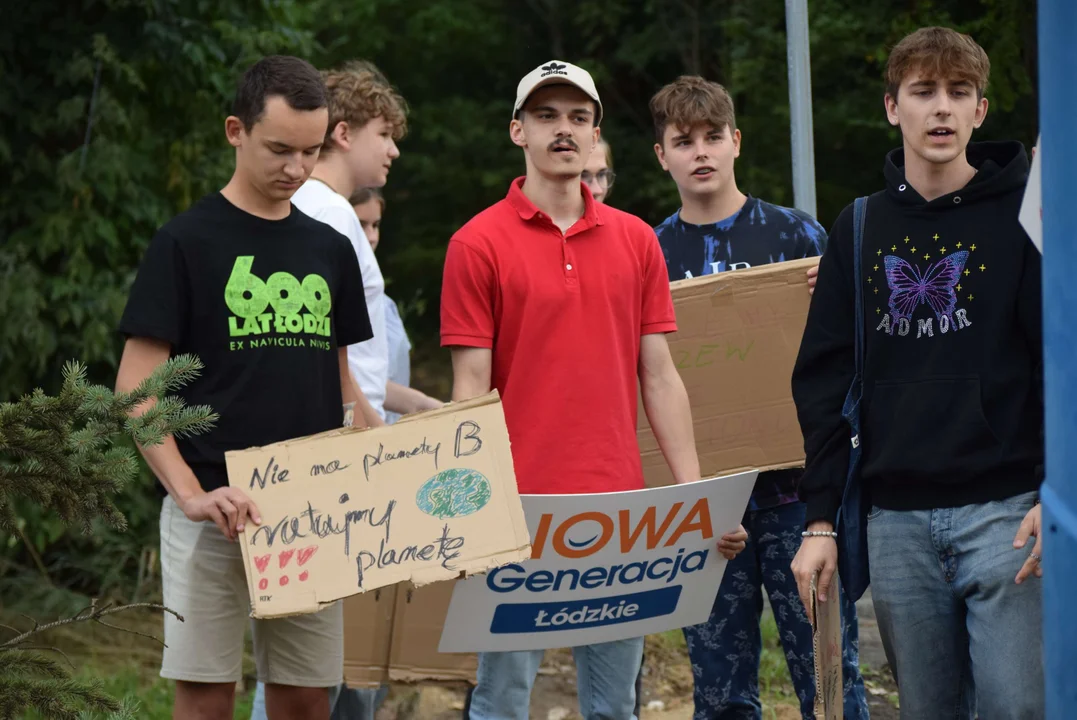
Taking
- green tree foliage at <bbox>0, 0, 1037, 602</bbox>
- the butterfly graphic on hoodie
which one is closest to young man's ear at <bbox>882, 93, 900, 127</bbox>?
the butterfly graphic on hoodie

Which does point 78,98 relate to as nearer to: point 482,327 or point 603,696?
point 482,327

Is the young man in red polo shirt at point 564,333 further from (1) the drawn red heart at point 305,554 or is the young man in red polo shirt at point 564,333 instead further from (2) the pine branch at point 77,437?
(2) the pine branch at point 77,437

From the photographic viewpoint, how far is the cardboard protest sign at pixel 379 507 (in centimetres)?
330

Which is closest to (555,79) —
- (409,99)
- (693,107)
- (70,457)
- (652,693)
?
(693,107)

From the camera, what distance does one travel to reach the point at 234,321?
11.8 feet

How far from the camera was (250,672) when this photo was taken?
254 inches

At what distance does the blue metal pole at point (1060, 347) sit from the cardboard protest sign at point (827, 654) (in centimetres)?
127

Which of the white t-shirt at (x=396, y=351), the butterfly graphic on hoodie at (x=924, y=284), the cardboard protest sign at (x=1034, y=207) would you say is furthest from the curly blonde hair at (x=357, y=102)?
the cardboard protest sign at (x=1034, y=207)

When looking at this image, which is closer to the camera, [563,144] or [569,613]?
[569,613]

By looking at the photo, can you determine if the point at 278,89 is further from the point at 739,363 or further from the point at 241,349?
the point at 739,363

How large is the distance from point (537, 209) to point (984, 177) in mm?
1243

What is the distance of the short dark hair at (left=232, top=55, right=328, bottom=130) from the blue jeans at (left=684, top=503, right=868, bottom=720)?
180cm

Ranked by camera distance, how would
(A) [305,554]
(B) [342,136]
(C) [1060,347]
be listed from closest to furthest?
(C) [1060,347] → (A) [305,554] → (B) [342,136]

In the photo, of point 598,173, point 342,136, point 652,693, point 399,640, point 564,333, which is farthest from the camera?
point 652,693
